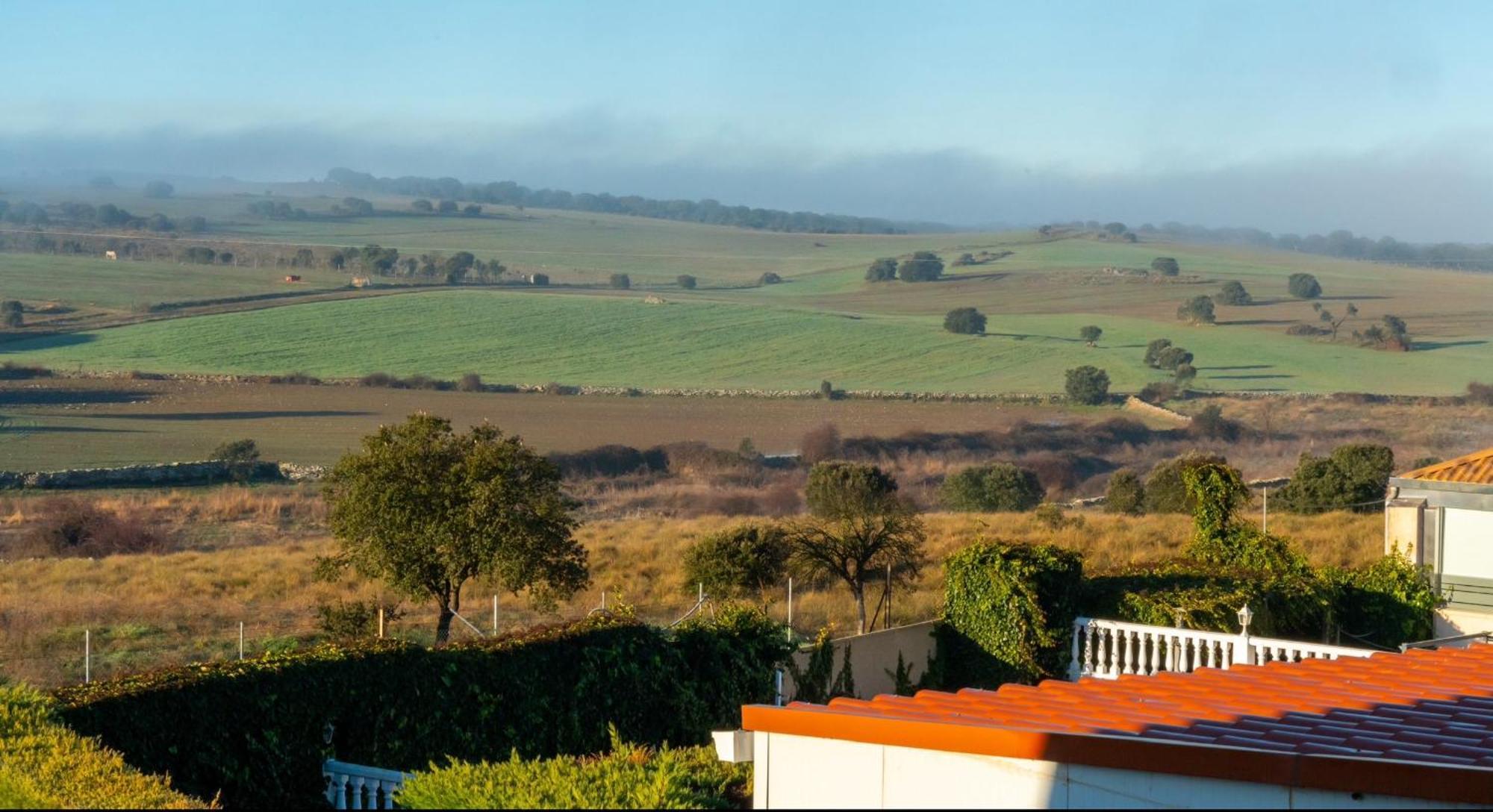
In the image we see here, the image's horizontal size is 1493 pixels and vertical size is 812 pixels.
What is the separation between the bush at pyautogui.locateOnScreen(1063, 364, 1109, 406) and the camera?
6662cm

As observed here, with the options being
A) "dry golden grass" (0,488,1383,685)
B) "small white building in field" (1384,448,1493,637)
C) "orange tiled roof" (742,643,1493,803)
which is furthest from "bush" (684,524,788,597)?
"orange tiled roof" (742,643,1493,803)

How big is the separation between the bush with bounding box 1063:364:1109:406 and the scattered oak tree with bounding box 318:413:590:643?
5099 cm

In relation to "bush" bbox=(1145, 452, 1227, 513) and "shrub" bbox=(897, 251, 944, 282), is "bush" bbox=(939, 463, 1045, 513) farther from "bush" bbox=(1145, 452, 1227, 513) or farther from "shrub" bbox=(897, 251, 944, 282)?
"shrub" bbox=(897, 251, 944, 282)

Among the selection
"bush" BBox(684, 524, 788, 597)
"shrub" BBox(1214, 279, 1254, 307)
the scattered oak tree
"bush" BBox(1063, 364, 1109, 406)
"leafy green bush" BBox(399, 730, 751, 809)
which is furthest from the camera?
"shrub" BBox(1214, 279, 1254, 307)

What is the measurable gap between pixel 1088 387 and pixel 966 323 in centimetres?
1869

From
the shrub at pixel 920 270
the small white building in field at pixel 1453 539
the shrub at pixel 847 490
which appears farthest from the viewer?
the shrub at pixel 920 270

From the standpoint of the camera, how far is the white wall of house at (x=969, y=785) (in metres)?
4.57

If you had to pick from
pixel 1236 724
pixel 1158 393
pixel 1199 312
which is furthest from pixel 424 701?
pixel 1199 312

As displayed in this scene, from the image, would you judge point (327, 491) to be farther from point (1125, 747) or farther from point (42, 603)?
point (1125, 747)

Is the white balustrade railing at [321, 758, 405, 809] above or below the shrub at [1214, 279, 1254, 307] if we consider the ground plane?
below

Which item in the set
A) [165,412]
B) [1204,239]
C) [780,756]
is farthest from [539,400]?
[1204,239]

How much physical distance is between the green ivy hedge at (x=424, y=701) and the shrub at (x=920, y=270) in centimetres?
9958

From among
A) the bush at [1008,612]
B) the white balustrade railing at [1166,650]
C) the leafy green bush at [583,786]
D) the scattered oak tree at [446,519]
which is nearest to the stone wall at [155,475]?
the scattered oak tree at [446,519]

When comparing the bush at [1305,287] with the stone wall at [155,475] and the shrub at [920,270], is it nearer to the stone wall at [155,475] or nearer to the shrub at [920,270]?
the shrub at [920,270]
